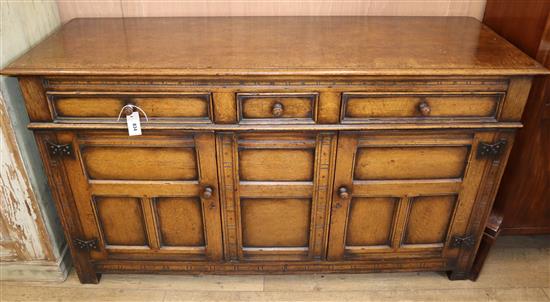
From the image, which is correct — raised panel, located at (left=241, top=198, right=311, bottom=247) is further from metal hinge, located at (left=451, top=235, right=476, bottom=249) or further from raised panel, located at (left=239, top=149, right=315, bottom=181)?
metal hinge, located at (left=451, top=235, right=476, bottom=249)

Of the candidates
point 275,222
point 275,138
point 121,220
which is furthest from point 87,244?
point 275,138

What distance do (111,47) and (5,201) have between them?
2.32 ft

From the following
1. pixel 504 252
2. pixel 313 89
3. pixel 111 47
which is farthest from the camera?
pixel 504 252

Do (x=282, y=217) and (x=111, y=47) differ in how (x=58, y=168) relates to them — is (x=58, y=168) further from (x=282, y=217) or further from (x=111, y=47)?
(x=282, y=217)

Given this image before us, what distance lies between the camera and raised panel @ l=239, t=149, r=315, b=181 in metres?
1.47

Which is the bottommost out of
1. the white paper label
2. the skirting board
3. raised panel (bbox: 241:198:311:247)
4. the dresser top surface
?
the skirting board

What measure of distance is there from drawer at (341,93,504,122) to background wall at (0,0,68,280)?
1.07 meters

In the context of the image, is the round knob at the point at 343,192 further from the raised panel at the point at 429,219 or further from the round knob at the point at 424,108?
the round knob at the point at 424,108

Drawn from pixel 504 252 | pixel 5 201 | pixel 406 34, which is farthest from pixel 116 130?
pixel 504 252

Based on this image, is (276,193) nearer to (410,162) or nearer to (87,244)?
(410,162)

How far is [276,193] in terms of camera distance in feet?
5.09

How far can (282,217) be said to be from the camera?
5.35ft

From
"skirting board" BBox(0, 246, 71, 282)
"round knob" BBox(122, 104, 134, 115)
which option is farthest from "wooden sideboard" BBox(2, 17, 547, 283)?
"skirting board" BBox(0, 246, 71, 282)

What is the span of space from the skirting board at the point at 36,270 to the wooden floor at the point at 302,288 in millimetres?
25
